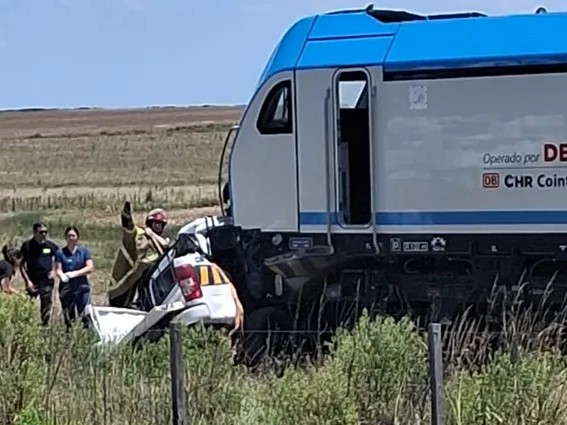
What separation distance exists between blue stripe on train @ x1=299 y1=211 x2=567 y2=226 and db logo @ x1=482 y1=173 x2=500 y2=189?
242 millimetres

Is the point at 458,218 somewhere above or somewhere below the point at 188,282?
above

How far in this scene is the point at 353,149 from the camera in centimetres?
1242

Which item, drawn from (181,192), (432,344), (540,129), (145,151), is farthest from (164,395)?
(145,151)

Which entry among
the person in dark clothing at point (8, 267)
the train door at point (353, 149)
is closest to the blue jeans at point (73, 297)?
the person in dark clothing at point (8, 267)

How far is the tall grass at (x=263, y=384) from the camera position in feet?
23.2

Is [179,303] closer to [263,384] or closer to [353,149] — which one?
[353,149]

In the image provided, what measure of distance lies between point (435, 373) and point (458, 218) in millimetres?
5479

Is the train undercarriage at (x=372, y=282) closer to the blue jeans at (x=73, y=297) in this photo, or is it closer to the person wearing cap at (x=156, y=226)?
the person wearing cap at (x=156, y=226)

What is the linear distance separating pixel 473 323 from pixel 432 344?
16.6ft

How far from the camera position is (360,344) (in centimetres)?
787

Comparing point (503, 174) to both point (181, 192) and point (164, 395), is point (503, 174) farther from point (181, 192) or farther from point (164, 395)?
point (181, 192)

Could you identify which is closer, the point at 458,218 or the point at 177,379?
the point at 177,379

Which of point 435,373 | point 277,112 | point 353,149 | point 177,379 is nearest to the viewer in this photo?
point 435,373

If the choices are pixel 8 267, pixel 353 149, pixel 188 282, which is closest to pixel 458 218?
pixel 353 149
